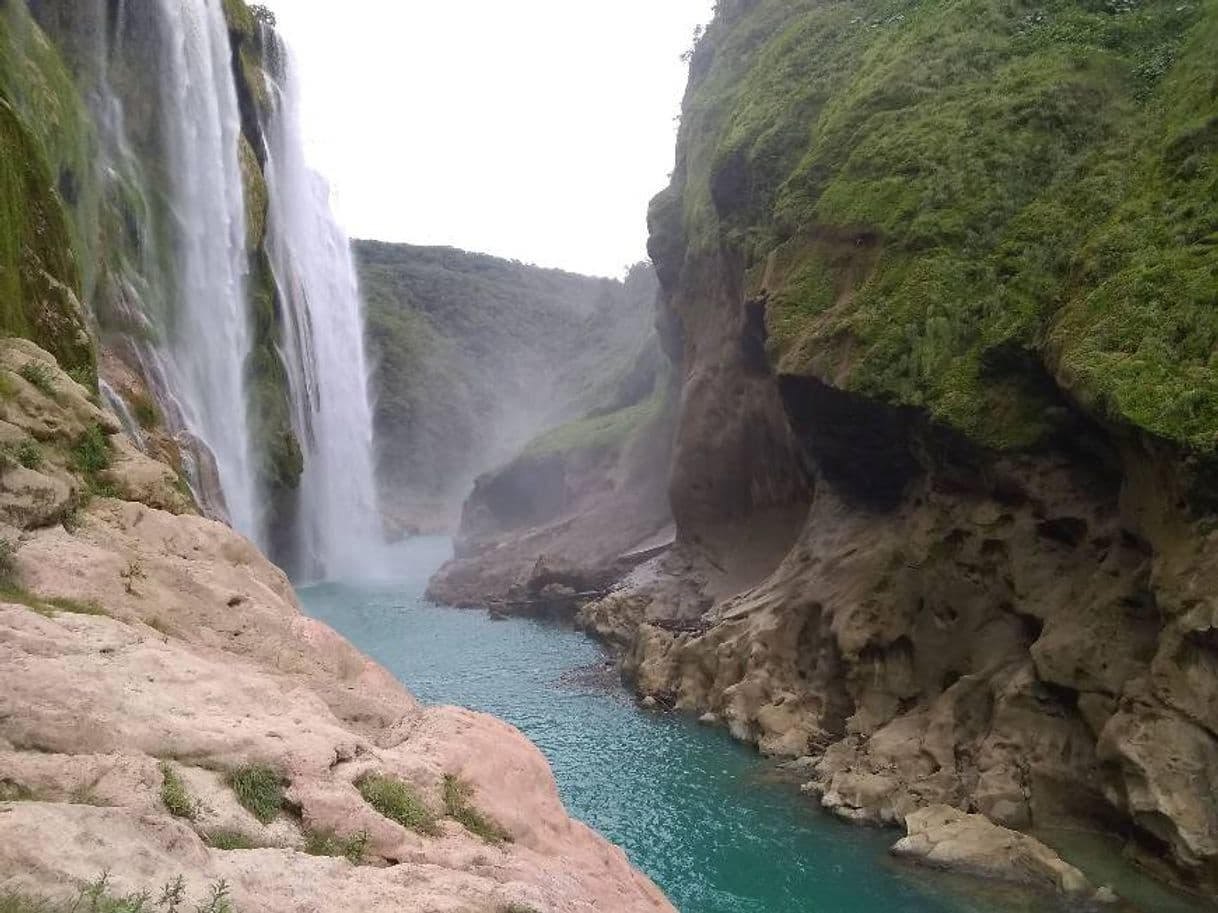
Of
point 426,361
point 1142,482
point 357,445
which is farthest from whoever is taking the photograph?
point 426,361

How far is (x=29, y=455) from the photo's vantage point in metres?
10.8

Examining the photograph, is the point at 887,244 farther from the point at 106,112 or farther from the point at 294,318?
the point at 294,318

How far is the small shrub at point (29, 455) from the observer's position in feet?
35.3

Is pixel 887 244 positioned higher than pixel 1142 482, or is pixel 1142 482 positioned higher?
pixel 887 244

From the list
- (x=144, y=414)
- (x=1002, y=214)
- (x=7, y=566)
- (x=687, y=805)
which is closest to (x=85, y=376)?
(x=7, y=566)

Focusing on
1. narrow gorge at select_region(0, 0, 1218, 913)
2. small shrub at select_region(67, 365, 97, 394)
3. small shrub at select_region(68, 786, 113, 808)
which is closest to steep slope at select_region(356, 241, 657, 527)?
narrow gorge at select_region(0, 0, 1218, 913)

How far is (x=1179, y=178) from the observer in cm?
2027

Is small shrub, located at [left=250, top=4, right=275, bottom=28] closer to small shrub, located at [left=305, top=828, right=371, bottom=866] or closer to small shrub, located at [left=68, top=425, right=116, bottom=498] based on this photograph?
small shrub, located at [left=68, top=425, right=116, bottom=498]

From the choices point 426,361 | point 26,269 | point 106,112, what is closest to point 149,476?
point 26,269

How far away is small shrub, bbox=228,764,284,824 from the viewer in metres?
7.41

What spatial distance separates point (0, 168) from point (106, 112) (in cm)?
2008

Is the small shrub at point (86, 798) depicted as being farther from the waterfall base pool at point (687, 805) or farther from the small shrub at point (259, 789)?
the waterfall base pool at point (687, 805)

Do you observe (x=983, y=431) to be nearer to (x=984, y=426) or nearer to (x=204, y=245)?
(x=984, y=426)

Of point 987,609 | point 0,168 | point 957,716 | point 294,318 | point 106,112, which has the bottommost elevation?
point 957,716
